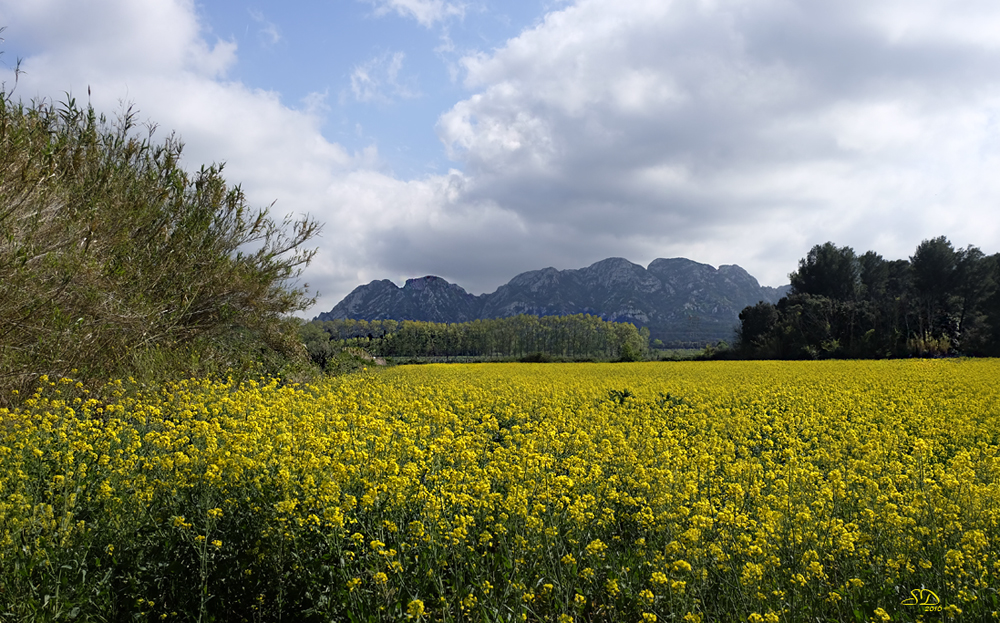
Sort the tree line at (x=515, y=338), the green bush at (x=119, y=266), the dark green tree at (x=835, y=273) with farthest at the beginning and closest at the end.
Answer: the tree line at (x=515, y=338) → the dark green tree at (x=835, y=273) → the green bush at (x=119, y=266)

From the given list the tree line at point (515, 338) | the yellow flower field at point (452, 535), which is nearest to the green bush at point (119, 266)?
the yellow flower field at point (452, 535)

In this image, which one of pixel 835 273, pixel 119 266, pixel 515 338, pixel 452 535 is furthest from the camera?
pixel 515 338

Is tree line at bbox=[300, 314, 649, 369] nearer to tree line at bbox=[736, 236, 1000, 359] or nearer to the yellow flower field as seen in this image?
tree line at bbox=[736, 236, 1000, 359]

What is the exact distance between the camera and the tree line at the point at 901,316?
40.5m

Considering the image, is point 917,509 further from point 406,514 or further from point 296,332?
point 296,332

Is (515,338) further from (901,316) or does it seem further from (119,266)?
(119,266)

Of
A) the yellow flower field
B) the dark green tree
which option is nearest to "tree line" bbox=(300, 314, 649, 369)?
the dark green tree

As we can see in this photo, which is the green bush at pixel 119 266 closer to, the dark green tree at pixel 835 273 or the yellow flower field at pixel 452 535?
the yellow flower field at pixel 452 535

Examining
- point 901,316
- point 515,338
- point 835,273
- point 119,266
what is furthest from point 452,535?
point 515,338

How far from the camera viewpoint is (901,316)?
4562cm

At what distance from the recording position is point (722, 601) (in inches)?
151

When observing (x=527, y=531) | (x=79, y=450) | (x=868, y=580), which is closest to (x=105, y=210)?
(x=79, y=450)

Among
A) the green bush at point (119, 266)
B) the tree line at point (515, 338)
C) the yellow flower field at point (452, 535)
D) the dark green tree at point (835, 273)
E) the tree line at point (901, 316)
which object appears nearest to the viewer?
the yellow flower field at point (452, 535)

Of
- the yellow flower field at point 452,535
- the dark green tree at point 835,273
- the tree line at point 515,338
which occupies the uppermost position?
the dark green tree at point 835,273
